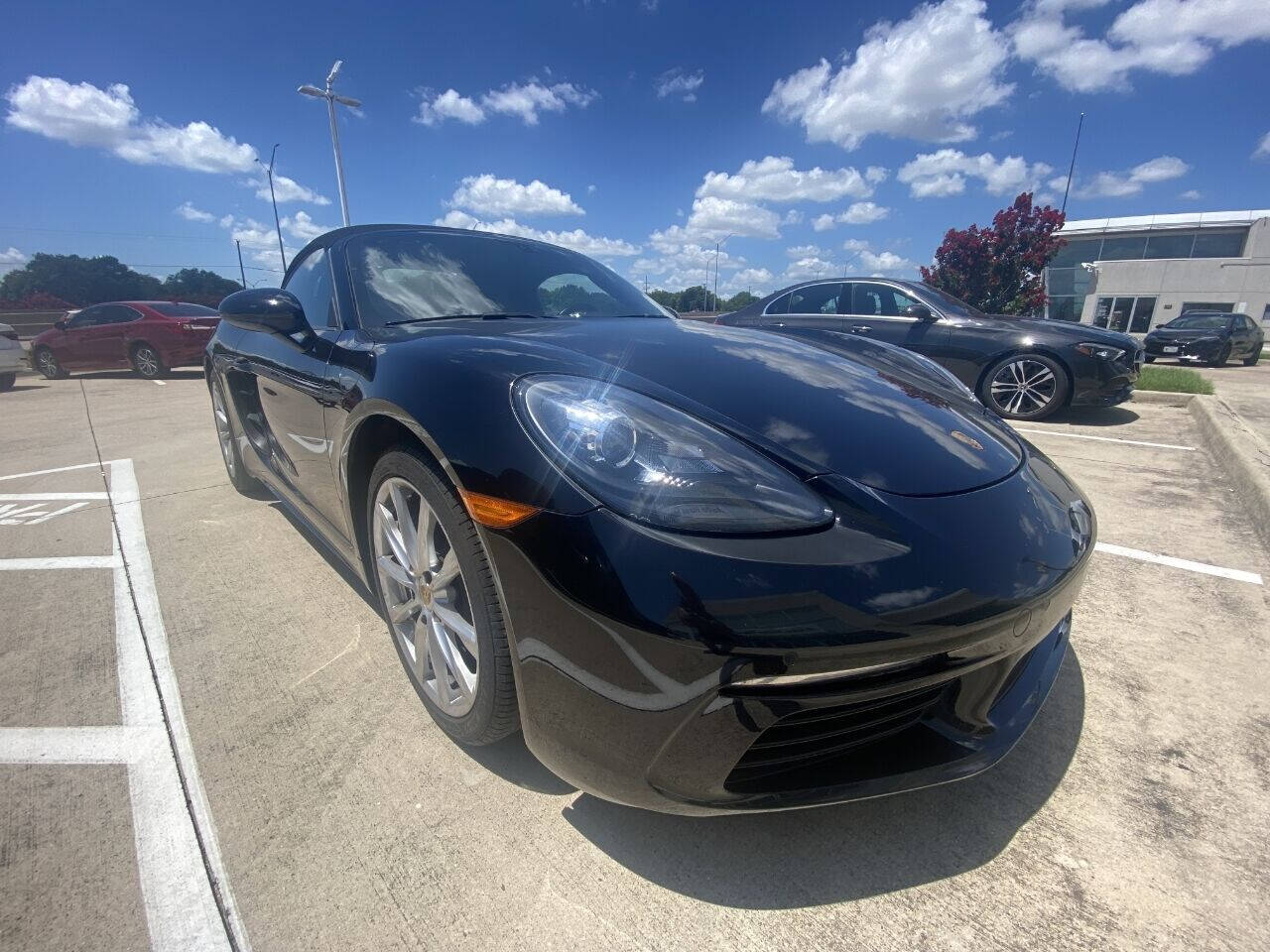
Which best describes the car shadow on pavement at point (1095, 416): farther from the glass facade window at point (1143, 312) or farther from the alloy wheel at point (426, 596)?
the glass facade window at point (1143, 312)

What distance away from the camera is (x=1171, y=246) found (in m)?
33.4

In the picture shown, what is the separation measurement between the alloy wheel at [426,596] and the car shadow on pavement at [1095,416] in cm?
624

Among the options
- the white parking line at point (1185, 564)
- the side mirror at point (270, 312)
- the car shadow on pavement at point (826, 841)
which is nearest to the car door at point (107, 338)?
the side mirror at point (270, 312)

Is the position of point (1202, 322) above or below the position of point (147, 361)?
above

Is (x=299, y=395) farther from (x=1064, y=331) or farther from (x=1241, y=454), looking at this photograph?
(x=1064, y=331)

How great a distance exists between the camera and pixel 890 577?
41.6 inches

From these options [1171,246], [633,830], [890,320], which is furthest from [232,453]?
[1171,246]

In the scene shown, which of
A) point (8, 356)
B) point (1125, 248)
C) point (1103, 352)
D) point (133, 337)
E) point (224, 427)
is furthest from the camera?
point (1125, 248)

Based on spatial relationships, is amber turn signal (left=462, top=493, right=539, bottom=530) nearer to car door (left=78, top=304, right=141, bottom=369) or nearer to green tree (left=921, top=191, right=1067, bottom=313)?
car door (left=78, top=304, right=141, bottom=369)

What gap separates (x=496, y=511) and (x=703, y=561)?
451 millimetres

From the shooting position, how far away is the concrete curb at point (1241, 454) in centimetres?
312

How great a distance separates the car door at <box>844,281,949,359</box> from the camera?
602cm

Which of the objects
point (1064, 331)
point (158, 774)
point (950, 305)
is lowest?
point (158, 774)

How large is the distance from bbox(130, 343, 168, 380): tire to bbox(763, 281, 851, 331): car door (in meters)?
10.7
